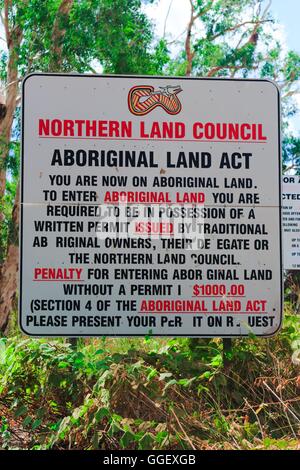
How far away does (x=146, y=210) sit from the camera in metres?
6.78

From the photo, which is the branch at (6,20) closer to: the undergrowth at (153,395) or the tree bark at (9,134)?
the tree bark at (9,134)

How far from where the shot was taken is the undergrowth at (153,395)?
5523mm

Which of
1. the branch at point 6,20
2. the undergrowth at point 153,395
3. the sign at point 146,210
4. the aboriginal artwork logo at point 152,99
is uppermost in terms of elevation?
the branch at point 6,20

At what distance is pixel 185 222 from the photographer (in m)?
6.75

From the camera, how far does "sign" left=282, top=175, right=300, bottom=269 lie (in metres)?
12.0

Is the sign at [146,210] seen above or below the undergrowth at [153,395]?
above

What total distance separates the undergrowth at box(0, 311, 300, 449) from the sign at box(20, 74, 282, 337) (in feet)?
0.90

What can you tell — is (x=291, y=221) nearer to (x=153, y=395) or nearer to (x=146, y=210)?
(x=146, y=210)

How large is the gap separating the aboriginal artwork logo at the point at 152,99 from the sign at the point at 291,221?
5471 mm

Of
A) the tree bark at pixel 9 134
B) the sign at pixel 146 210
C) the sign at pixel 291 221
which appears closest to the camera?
the sign at pixel 146 210

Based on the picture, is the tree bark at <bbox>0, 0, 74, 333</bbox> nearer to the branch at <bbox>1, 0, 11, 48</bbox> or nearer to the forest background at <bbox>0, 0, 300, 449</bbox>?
the branch at <bbox>1, 0, 11, 48</bbox>

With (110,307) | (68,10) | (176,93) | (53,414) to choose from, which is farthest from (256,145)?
(68,10)

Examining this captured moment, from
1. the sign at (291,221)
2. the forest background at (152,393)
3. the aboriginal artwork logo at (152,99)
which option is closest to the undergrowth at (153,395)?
the forest background at (152,393)

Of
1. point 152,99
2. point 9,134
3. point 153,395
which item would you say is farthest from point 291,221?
point 9,134
